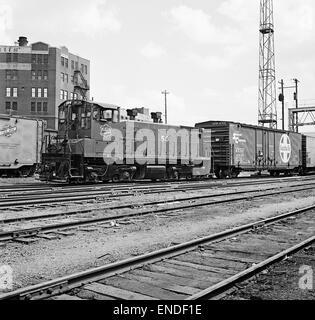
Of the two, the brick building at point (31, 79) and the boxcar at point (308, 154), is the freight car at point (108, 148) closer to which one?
the boxcar at point (308, 154)

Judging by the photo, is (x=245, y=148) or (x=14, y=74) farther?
(x=14, y=74)

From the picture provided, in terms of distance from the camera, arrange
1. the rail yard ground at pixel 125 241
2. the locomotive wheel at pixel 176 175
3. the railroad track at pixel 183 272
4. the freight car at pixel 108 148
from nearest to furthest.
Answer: the railroad track at pixel 183 272, the rail yard ground at pixel 125 241, the freight car at pixel 108 148, the locomotive wheel at pixel 176 175

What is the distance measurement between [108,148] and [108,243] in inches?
487

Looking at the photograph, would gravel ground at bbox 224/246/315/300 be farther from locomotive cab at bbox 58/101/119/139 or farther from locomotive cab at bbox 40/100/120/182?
locomotive cab at bbox 58/101/119/139

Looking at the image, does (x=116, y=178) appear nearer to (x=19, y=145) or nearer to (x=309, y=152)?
(x=19, y=145)

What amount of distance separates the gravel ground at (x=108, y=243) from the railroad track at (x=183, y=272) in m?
0.49

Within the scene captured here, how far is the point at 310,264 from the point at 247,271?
119 centimetres

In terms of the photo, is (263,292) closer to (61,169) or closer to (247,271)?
(247,271)

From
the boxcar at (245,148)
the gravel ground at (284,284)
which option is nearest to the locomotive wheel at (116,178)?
the boxcar at (245,148)

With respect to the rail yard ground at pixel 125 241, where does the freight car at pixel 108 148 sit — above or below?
above

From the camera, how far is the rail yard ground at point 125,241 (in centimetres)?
472

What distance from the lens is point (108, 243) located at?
6.77 m

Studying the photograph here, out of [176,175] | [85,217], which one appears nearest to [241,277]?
[85,217]

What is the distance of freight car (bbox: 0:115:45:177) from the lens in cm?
2334
